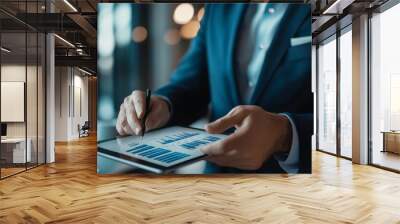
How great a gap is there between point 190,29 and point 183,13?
0.30m

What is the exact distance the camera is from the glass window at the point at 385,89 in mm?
6734

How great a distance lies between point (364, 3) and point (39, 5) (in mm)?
5884

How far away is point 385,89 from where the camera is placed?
7082 millimetres

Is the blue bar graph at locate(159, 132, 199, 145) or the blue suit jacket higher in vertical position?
the blue suit jacket

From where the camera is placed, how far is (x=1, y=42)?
603 cm

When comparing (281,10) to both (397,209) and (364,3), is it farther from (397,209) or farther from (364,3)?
(397,209)

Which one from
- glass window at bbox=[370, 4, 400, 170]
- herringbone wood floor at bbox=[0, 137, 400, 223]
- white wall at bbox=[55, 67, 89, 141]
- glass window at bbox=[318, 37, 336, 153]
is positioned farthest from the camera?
white wall at bbox=[55, 67, 89, 141]

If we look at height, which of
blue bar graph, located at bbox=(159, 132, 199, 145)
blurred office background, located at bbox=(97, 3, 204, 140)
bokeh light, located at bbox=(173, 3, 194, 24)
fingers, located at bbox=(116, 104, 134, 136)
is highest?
bokeh light, located at bbox=(173, 3, 194, 24)

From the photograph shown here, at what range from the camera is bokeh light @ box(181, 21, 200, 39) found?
6148 mm

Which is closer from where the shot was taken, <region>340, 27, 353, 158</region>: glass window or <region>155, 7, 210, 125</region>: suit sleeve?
<region>155, 7, 210, 125</region>: suit sleeve

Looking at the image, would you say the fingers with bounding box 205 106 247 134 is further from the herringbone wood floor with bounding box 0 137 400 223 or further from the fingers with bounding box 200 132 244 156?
the herringbone wood floor with bounding box 0 137 400 223

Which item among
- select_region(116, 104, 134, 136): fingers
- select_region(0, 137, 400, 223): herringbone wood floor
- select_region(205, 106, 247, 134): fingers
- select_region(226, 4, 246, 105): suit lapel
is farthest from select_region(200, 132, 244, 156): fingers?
select_region(116, 104, 134, 136): fingers

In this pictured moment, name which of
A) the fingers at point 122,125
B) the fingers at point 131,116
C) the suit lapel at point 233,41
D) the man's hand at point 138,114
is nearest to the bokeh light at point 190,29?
the suit lapel at point 233,41

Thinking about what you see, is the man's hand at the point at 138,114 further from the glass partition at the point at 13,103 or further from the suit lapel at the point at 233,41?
the glass partition at the point at 13,103
